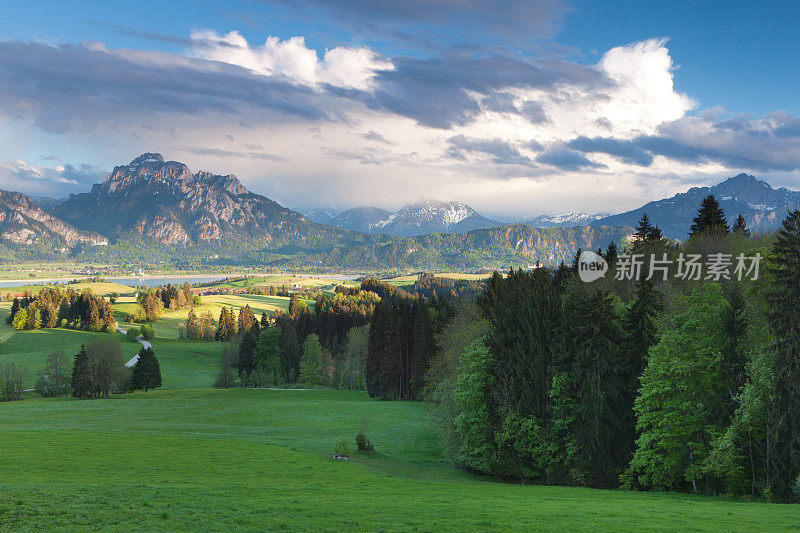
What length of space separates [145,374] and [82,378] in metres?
13.4

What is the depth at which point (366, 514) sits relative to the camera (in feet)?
82.0

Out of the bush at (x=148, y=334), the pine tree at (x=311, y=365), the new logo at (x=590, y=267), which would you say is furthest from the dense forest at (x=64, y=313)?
the new logo at (x=590, y=267)

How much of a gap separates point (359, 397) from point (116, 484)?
74020 mm

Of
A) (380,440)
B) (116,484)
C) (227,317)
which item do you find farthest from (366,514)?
(227,317)

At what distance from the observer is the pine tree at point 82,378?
96.9 m

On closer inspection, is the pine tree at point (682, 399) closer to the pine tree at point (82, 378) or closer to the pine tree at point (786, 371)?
the pine tree at point (786, 371)

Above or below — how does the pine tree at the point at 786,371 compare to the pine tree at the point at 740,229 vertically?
below

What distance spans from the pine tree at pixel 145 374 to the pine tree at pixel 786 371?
106149 mm

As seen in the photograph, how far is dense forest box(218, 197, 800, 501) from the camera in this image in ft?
122

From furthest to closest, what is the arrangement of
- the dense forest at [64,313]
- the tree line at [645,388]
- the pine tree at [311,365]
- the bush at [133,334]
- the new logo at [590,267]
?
the dense forest at [64,313]
the bush at [133,334]
the pine tree at [311,365]
the new logo at [590,267]
the tree line at [645,388]

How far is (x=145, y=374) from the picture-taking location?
109000 mm

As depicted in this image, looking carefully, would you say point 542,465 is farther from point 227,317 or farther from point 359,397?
point 227,317

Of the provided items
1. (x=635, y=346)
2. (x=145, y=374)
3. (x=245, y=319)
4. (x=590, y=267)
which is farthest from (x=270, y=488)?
(x=245, y=319)

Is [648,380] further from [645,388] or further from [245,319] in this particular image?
[245,319]
